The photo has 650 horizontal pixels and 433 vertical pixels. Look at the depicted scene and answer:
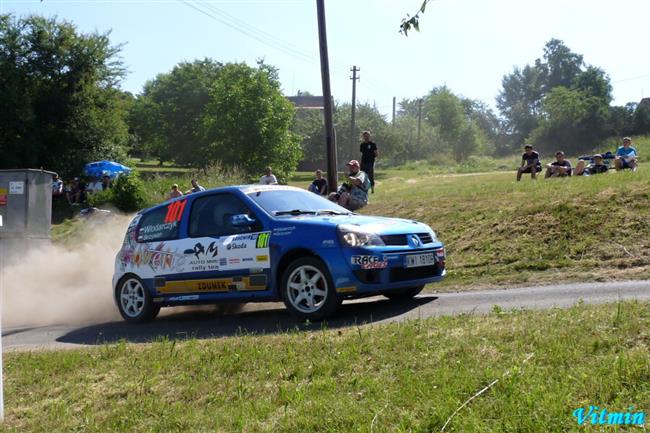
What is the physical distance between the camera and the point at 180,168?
91.4 m

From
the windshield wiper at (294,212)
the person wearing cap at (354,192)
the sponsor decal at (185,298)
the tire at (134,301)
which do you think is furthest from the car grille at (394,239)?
the person wearing cap at (354,192)

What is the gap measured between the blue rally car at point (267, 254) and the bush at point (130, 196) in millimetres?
19196

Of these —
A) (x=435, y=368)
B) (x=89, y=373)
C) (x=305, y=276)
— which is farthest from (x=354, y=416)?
(x=305, y=276)

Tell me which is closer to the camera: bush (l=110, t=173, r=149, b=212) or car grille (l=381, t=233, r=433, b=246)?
car grille (l=381, t=233, r=433, b=246)

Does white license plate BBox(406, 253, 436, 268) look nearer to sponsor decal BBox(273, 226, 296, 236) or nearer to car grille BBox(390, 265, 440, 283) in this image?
car grille BBox(390, 265, 440, 283)

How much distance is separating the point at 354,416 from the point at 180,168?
87854 millimetres

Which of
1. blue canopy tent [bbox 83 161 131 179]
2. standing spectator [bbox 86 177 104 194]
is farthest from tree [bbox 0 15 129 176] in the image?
standing spectator [bbox 86 177 104 194]

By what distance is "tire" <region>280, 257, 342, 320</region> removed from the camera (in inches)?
351

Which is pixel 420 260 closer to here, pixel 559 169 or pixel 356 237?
pixel 356 237

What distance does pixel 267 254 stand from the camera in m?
9.50

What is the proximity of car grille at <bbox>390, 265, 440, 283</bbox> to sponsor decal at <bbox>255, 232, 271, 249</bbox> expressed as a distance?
4.98 ft

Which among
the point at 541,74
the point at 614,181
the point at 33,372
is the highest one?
the point at 541,74

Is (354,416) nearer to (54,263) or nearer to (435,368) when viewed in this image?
(435,368)

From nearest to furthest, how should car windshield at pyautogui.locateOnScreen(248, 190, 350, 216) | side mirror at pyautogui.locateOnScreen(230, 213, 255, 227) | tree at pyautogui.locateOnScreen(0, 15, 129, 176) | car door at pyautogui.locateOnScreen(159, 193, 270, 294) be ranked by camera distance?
car door at pyautogui.locateOnScreen(159, 193, 270, 294)
side mirror at pyautogui.locateOnScreen(230, 213, 255, 227)
car windshield at pyautogui.locateOnScreen(248, 190, 350, 216)
tree at pyautogui.locateOnScreen(0, 15, 129, 176)
